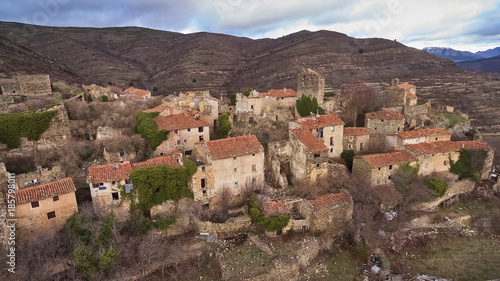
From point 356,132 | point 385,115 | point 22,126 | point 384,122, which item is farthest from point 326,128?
point 22,126

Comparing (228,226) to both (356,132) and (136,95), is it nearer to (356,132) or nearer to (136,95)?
(356,132)

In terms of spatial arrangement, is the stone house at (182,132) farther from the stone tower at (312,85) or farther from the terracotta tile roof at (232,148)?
the stone tower at (312,85)

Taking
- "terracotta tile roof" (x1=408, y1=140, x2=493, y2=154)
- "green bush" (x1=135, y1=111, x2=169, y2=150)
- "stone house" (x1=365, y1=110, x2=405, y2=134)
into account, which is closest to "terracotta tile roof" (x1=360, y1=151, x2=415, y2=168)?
"terracotta tile roof" (x1=408, y1=140, x2=493, y2=154)

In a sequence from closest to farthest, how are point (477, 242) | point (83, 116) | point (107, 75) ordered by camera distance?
1. point (477, 242)
2. point (83, 116)
3. point (107, 75)

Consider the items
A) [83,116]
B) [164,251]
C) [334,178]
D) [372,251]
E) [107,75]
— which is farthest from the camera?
[107,75]

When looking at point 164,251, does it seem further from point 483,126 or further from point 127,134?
point 483,126

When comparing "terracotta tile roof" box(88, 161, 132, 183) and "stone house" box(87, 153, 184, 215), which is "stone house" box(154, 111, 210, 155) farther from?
"stone house" box(87, 153, 184, 215)

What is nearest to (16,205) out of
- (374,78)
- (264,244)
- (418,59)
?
(264,244)
